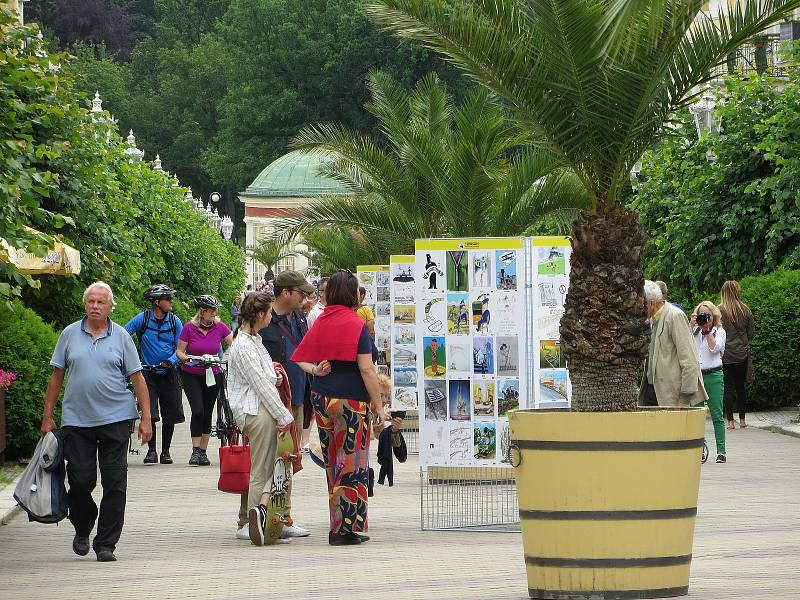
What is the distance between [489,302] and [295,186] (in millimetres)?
66536

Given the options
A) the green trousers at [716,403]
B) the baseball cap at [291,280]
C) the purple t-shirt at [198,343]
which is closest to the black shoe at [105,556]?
the baseball cap at [291,280]

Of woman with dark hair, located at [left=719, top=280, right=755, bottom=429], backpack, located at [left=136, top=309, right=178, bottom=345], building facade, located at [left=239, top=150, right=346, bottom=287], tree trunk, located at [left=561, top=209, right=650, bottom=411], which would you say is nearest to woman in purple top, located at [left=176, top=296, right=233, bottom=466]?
backpack, located at [left=136, top=309, right=178, bottom=345]

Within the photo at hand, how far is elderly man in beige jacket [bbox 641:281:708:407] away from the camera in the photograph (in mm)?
14398

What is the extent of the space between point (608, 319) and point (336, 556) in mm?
2864

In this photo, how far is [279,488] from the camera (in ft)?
36.9

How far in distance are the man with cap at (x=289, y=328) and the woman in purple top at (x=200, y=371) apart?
153 cm

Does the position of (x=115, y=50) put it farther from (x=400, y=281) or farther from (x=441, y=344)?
(x=441, y=344)

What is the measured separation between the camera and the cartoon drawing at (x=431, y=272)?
1234 cm

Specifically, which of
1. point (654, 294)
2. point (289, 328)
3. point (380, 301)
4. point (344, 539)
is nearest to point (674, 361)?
point (654, 294)

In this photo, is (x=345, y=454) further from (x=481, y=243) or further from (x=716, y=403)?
(x=716, y=403)

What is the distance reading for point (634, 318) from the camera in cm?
853

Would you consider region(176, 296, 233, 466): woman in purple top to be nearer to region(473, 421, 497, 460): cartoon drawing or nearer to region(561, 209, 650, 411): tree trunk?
region(473, 421, 497, 460): cartoon drawing

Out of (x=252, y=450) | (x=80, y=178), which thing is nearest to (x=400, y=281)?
(x=80, y=178)

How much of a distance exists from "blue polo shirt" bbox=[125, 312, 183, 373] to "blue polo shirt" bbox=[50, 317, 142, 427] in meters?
7.22
